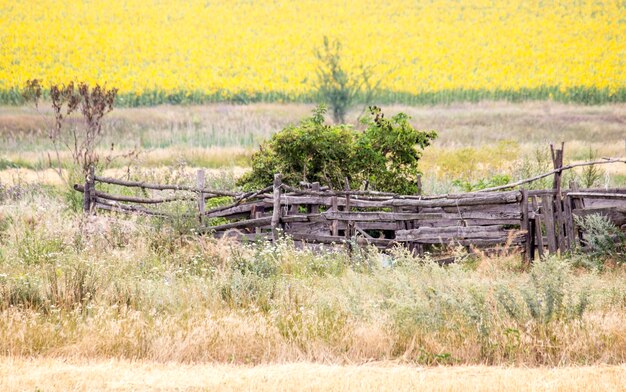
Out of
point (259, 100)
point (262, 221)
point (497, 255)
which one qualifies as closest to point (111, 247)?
point (262, 221)

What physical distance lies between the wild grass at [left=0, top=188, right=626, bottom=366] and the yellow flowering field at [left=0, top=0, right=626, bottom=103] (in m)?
24.3

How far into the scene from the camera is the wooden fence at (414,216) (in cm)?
1338

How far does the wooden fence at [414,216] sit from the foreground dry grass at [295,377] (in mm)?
4900

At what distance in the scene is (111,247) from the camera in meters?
14.2

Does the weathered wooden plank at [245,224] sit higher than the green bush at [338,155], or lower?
lower

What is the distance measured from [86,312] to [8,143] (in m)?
19.7

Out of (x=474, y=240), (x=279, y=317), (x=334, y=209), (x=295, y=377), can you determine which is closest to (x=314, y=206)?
(x=334, y=209)

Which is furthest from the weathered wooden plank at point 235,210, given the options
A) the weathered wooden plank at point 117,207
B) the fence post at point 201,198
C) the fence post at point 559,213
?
the fence post at point 559,213

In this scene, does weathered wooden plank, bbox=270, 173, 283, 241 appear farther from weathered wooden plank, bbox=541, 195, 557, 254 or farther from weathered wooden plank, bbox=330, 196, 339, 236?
weathered wooden plank, bbox=541, 195, 557, 254

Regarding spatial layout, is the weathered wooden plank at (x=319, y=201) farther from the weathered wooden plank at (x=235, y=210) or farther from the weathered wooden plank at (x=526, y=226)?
the weathered wooden plank at (x=526, y=226)

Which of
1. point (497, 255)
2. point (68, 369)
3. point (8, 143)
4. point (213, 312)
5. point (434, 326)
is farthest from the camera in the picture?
point (8, 143)

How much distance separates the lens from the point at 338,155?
1585cm

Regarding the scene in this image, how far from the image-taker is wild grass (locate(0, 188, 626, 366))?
901cm

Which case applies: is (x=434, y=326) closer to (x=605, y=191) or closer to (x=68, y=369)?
(x=68, y=369)
